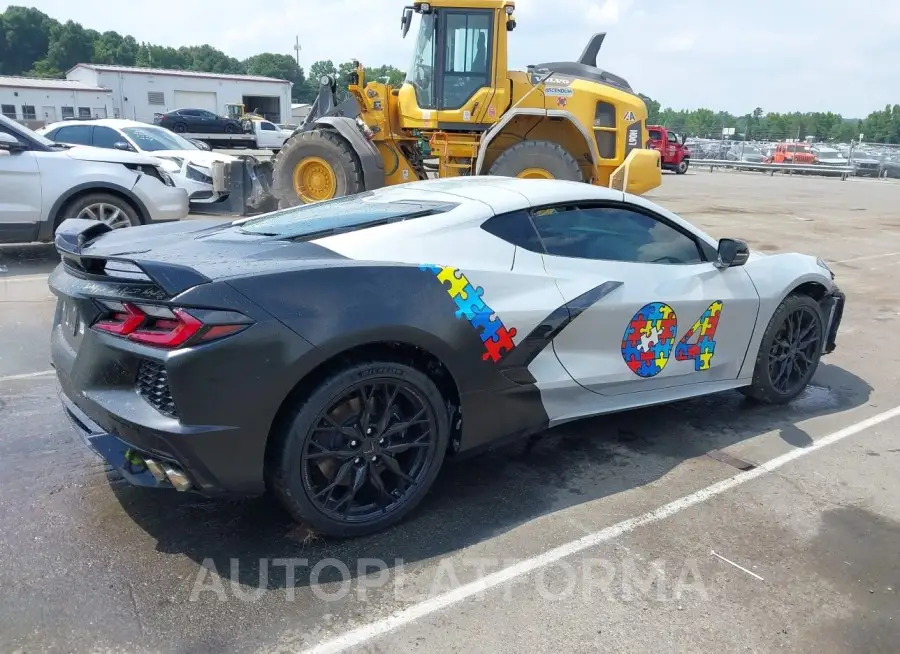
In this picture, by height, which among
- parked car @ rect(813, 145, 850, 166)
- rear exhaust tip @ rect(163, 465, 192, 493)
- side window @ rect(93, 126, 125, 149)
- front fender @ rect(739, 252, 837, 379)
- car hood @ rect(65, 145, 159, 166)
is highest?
parked car @ rect(813, 145, 850, 166)

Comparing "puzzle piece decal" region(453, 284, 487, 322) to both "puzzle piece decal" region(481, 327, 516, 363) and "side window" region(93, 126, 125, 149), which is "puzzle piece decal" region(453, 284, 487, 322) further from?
"side window" region(93, 126, 125, 149)

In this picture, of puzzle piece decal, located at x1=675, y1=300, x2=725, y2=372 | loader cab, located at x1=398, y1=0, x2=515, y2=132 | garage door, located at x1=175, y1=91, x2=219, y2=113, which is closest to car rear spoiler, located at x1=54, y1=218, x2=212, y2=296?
puzzle piece decal, located at x1=675, y1=300, x2=725, y2=372

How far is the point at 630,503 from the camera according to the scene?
347 cm

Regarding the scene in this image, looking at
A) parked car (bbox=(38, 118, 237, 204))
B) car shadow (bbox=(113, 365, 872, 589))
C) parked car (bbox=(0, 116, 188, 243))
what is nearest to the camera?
car shadow (bbox=(113, 365, 872, 589))

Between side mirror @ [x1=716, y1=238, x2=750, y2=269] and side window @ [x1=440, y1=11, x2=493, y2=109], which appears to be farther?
side window @ [x1=440, y1=11, x2=493, y2=109]

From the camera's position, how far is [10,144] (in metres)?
7.46

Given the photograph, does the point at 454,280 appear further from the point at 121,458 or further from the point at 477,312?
the point at 121,458

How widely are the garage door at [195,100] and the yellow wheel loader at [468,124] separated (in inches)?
2063

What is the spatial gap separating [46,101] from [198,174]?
47.1 m

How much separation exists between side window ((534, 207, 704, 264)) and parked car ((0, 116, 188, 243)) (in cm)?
612

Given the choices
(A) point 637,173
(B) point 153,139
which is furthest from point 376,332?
(B) point 153,139

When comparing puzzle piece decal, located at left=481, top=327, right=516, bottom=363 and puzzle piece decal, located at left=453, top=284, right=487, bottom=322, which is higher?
puzzle piece decal, located at left=453, top=284, right=487, bottom=322

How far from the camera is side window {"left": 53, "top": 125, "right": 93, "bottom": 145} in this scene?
11625mm

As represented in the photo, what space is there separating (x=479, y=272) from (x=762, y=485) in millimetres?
1878
